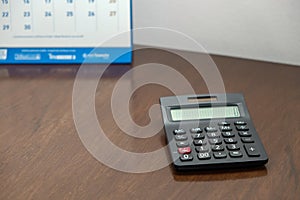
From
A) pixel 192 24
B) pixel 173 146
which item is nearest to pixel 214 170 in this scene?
pixel 173 146

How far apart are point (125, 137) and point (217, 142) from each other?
14 cm

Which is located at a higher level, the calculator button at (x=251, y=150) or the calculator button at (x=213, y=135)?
the calculator button at (x=213, y=135)

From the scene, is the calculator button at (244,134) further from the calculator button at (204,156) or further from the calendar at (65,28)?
the calendar at (65,28)

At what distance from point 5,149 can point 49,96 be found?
0.52ft

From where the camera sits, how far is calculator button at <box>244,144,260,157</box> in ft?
2.06

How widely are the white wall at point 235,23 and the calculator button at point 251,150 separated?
0.33 m

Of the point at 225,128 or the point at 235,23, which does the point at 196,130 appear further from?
the point at 235,23

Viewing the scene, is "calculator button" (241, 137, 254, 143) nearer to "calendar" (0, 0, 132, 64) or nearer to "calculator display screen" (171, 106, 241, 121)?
"calculator display screen" (171, 106, 241, 121)

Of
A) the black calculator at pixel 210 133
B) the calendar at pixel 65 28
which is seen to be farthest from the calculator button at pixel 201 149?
the calendar at pixel 65 28

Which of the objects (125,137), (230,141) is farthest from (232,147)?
(125,137)

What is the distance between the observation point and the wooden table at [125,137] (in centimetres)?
59

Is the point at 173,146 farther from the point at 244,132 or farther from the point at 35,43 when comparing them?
the point at 35,43

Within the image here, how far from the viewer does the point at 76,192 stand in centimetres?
59

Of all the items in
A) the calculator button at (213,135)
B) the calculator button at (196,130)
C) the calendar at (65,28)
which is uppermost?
the calendar at (65,28)
